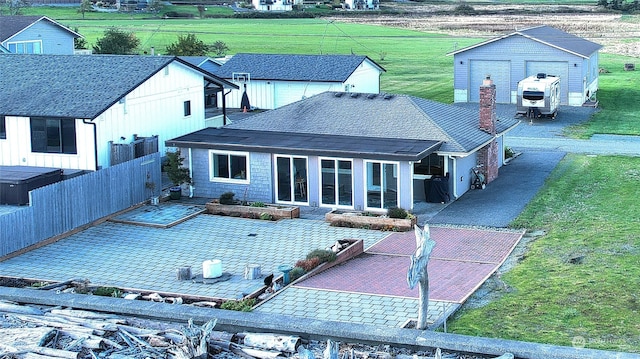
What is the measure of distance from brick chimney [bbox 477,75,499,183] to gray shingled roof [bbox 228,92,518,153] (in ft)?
1.44

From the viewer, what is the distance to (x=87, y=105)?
3678cm

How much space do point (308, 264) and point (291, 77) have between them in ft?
102

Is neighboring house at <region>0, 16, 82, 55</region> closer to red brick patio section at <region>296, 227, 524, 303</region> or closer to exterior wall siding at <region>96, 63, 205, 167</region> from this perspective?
exterior wall siding at <region>96, 63, 205, 167</region>

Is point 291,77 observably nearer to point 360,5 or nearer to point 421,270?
point 421,270

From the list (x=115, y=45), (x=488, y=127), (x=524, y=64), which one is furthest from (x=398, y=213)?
(x=115, y=45)

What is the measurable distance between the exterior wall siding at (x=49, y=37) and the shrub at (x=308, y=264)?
4279 centimetres

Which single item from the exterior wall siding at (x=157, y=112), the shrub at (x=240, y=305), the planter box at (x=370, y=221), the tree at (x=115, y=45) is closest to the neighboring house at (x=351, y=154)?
the planter box at (x=370, y=221)

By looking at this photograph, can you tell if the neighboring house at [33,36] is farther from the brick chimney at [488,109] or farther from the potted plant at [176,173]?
the brick chimney at [488,109]

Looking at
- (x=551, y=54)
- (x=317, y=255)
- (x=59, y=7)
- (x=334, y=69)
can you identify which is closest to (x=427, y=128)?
(x=317, y=255)

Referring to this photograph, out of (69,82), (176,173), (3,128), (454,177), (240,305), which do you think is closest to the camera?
(240,305)

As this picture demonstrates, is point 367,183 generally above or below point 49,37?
below

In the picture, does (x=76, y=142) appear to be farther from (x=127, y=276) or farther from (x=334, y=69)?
(x=334, y=69)

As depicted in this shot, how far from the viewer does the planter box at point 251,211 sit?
33.9 meters

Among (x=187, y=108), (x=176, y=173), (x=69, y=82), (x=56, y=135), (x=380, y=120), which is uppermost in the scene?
(x=69, y=82)
